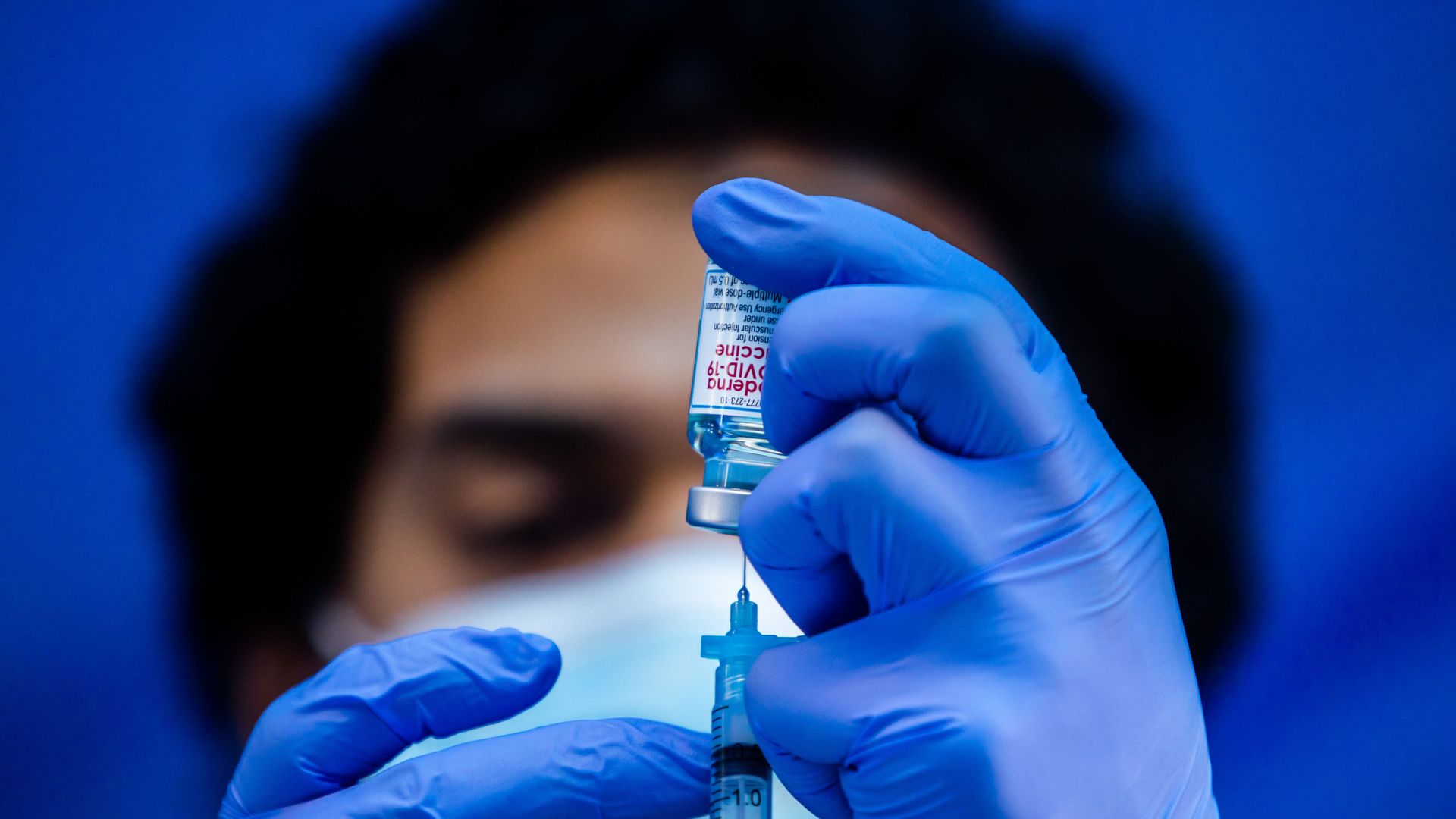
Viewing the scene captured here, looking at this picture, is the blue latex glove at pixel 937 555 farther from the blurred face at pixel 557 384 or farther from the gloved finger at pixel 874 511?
the blurred face at pixel 557 384

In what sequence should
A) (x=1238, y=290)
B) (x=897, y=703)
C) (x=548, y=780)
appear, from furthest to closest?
(x=1238, y=290), (x=548, y=780), (x=897, y=703)

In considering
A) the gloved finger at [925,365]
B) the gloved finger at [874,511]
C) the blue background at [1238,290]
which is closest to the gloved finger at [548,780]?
the gloved finger at [874,511]

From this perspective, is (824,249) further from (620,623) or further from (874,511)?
(620,623)

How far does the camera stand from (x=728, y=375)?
104 cm

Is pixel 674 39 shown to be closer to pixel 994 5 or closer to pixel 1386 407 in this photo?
pixel 994 5

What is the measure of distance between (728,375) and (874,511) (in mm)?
229

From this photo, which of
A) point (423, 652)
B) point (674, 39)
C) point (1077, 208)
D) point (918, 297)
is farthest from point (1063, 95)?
point (423, 652)

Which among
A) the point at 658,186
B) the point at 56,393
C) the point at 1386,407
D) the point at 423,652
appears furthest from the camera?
the point at 658,186

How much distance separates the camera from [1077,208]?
176 centimetres

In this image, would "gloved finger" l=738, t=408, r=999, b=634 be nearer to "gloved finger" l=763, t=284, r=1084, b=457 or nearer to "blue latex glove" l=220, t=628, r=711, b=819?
"gloved finger" l=763, t=284, r=1084, b=457

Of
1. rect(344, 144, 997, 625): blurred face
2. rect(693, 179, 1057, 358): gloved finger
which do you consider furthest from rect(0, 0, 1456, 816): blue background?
rect(693, 179, 1057, 358): gloved finger

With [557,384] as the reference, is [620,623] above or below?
below

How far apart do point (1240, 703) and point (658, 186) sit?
4.41ft

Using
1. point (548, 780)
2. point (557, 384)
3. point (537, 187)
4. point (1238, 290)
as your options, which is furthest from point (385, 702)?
point (1238, 290)
